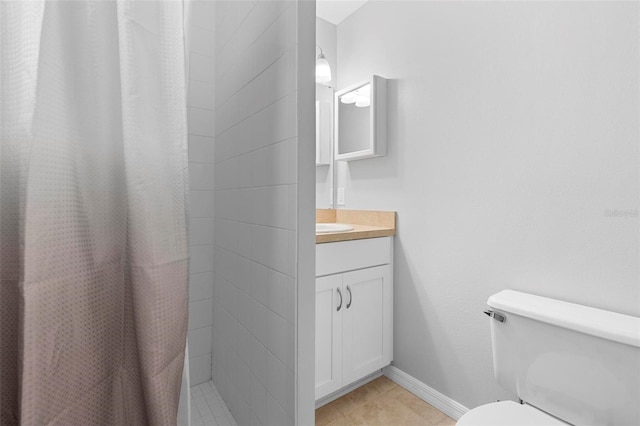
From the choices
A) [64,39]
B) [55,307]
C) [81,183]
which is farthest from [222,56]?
[55,307]

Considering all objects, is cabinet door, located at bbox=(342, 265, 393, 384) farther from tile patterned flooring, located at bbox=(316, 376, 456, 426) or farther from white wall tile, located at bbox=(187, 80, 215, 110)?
white wall tile, located at bbox=(187, 80, 215, 110)

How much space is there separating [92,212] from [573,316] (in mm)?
1410

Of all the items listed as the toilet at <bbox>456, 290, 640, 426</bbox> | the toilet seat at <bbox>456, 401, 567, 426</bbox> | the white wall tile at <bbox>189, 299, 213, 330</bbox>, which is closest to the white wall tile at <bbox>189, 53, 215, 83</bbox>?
the white wall tile at <bbox>189, 299, 213, 330</bbox>

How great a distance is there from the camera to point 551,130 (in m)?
1.24

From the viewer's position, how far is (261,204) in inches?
40.4

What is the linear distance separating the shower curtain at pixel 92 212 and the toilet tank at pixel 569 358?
1157 mm

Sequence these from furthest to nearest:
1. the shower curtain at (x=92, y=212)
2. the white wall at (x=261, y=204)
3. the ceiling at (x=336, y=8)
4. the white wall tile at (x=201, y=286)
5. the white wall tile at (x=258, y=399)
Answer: the ceiling at (x=336, y=8) → the white wall tile at (x=201, y=286) → the white wall tile at (x=258, y=399) → the white wall at (x=261, y=204) → the shower curtain at (x=92, y=212)

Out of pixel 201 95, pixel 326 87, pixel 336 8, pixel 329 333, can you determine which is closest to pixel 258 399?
→ pixel 329 333

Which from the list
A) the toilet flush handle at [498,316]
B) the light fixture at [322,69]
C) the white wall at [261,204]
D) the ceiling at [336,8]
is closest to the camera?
the white wall at [261,204]

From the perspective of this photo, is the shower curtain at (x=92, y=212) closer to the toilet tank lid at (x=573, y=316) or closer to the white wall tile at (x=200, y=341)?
the white wall tile at (x=200, y=341)

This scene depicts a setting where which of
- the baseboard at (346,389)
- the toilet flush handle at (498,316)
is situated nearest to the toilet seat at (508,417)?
the toilet flush handle at (498,316)

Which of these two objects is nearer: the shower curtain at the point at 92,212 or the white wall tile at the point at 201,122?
the shower curtain at the point at 92,212

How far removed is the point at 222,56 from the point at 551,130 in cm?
140

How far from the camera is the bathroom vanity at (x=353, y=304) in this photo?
5.01 feet
